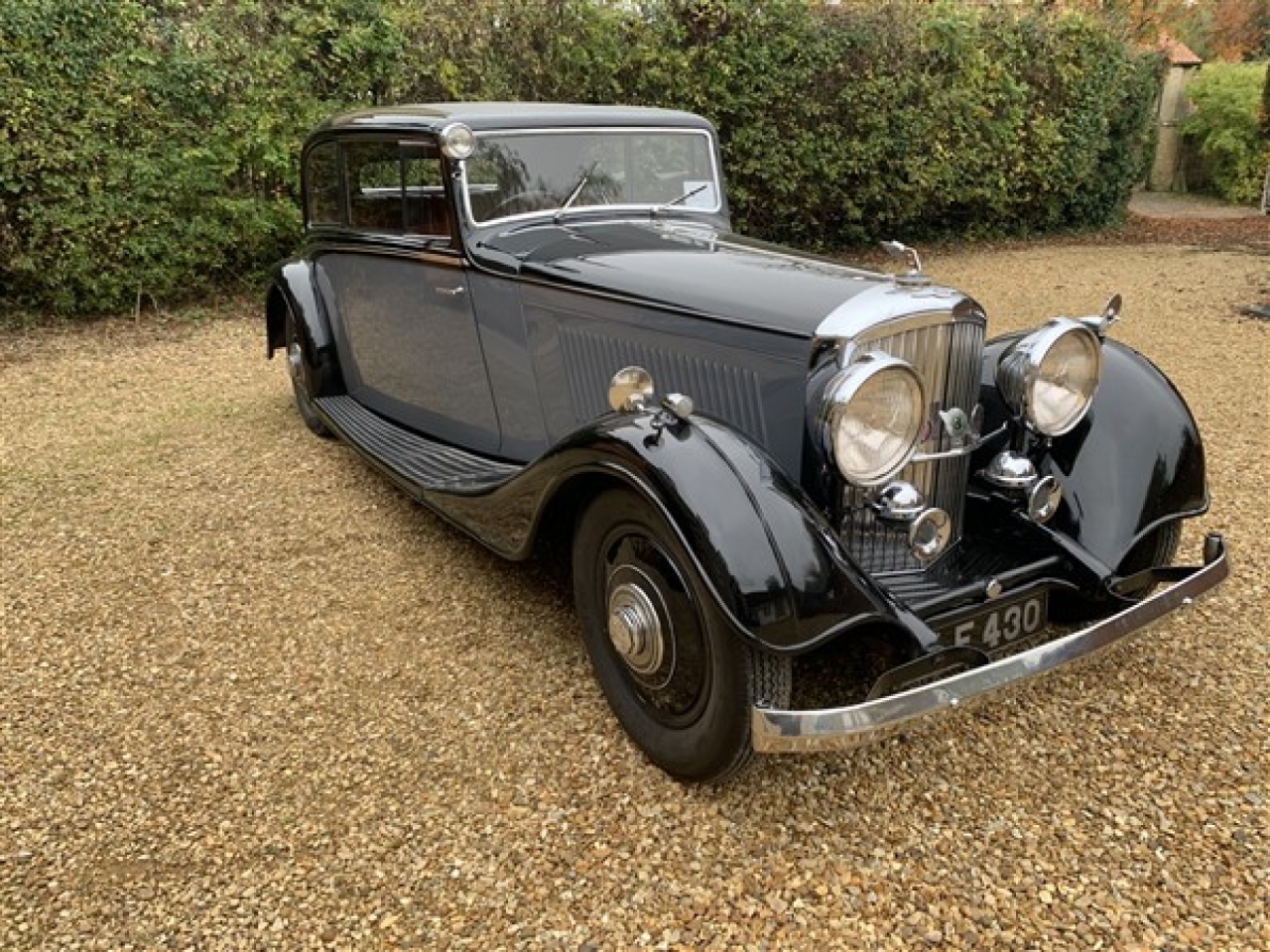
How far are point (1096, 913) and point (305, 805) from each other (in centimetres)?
185

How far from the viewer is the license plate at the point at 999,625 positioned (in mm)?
2307

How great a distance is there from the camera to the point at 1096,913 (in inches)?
78.1

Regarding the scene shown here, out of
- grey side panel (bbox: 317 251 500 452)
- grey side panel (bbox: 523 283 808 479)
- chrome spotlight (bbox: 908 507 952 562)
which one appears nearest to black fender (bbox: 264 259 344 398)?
grey side panel (bbox: 317 251 500 452)

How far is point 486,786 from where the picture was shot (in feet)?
7.90

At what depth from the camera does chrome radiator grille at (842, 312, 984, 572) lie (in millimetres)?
2461

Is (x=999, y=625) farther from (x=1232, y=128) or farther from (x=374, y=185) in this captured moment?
(x=1232, y=128)

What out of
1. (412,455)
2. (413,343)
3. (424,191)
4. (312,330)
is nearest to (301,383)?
(312,330)

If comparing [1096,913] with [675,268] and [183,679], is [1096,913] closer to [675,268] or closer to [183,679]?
[675,268]

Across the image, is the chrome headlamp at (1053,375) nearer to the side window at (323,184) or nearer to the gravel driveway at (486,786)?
the gravel driveway at (486,786)

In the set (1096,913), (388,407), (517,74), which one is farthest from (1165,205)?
(1096,913)

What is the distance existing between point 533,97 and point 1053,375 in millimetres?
7173

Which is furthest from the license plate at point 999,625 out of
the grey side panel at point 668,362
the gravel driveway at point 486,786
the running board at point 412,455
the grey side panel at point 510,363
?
the grey side panel at point 510,363

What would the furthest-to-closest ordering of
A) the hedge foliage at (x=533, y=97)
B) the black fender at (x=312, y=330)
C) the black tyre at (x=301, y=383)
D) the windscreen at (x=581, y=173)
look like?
the hedge foliage at (x=533, y=97) < the black tyre at (x=301, y=383) < the black fender at (x=312, y=330) < the windscreen at (x=581, y=173)

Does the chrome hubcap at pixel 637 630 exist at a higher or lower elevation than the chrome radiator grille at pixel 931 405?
lower
